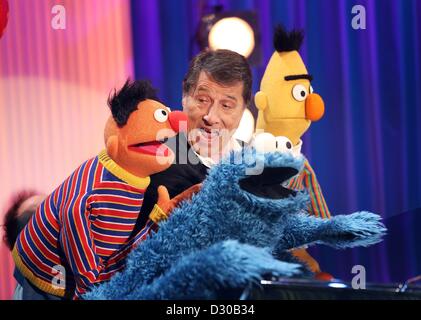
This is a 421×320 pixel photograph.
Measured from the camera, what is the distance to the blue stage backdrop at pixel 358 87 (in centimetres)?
278

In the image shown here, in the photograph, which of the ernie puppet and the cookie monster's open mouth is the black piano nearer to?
the cookie monster's open mouth

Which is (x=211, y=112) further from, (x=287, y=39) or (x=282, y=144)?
(x=287, y=39)

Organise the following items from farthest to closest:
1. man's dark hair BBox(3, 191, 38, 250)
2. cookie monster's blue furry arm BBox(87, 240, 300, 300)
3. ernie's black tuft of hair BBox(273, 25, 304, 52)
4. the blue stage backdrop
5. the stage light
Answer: the blue stage backdrop → the stage light → ernie's black tuft of hair BBox(273, 25, 304, 52) → man's dark hair BBox(3, 191, 38, 250) → cookie monster's blue furry arm BBox(87, 240, 300, 300)

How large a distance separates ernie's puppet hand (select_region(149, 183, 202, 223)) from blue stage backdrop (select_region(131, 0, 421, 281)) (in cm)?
149

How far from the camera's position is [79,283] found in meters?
1.25

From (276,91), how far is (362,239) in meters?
0.74

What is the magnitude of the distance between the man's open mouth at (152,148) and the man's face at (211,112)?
25 centimetres

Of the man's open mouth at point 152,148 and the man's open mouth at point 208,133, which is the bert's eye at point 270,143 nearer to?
the man's open mouth at point 208,133

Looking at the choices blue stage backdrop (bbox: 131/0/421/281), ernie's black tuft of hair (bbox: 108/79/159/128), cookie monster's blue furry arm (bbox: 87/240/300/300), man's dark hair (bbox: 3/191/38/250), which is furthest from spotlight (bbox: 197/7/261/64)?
cookie monster's blue furry arm (bbox: 87/240/300/300)

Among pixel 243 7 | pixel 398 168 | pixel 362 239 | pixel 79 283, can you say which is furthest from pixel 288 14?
pixel 79 283

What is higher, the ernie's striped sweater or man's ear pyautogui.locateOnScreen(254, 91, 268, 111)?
man's ear pyautogui.locateOnScreen(254, 91, 268, 111)

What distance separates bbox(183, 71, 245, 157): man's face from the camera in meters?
1.59

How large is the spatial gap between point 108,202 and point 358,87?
1.79 m

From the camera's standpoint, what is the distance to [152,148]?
134 cm
